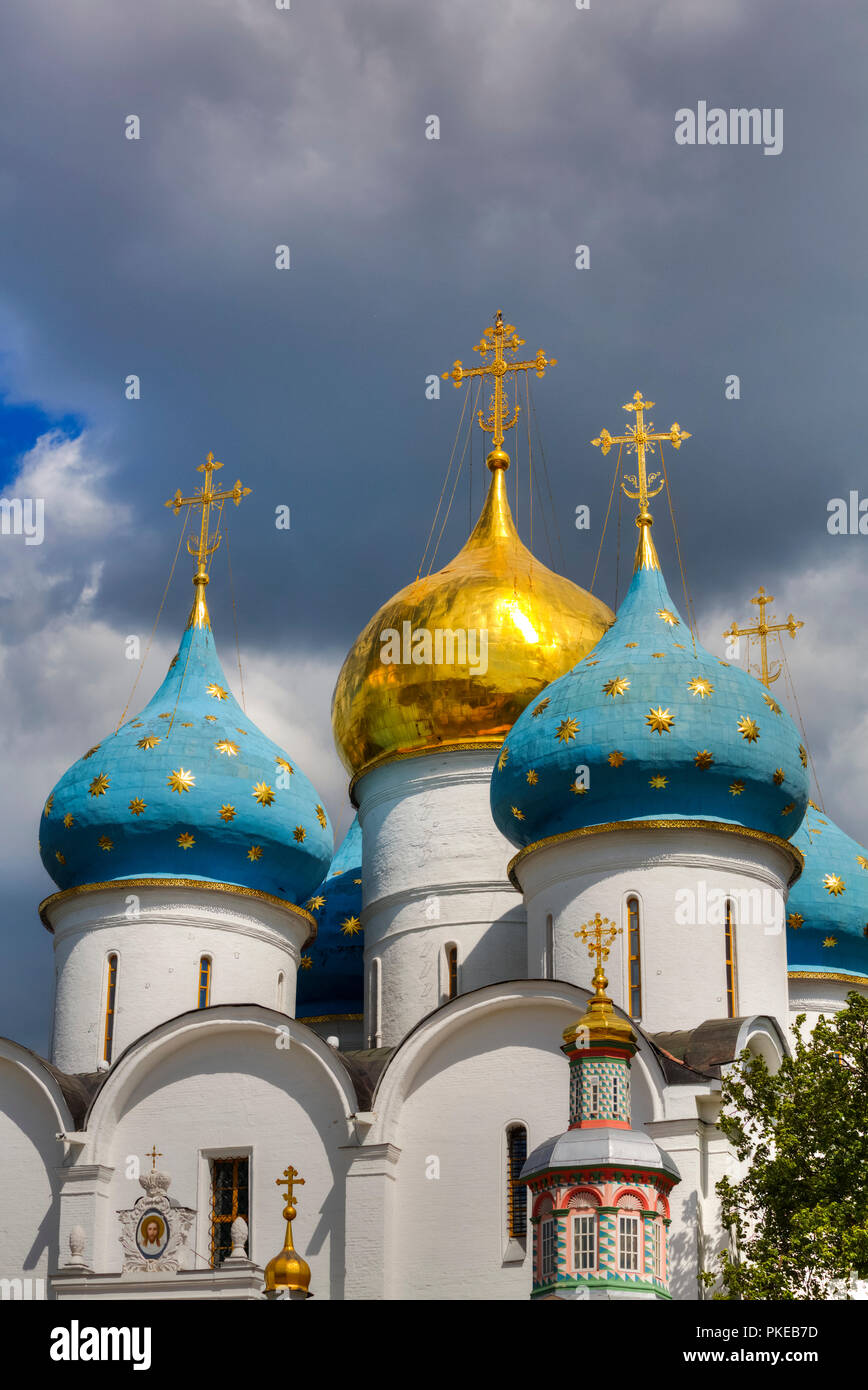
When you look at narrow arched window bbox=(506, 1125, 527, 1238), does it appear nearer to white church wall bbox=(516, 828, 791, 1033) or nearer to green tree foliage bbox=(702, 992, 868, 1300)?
white church wall bbox=(516, 828, 791, 1033)

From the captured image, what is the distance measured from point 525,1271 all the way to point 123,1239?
11.7 feet

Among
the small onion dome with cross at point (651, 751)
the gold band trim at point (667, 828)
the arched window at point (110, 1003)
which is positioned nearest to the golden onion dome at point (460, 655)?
the small onion dome with cross at point (651, 751)

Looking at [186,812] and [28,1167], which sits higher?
[186,812]

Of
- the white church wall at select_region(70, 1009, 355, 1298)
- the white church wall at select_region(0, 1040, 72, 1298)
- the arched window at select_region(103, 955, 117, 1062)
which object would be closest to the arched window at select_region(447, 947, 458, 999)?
the white church wall at select_region(70, 1009, 355, 1298)

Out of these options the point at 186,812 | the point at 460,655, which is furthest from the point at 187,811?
the point at 460,655

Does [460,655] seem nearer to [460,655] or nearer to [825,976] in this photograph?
[460,655]

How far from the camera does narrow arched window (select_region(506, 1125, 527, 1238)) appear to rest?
610 inches

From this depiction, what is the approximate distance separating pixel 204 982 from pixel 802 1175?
23.2 feet

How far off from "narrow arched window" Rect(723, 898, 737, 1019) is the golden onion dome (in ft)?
12.7

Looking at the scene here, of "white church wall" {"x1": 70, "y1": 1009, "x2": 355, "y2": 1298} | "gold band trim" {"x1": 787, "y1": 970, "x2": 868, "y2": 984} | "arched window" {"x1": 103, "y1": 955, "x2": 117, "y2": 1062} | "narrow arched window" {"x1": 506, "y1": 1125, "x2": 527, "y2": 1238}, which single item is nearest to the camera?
"narrow arched window" {"x1": 506, "y1": 1125, "x2": 527, "y2": 1238}

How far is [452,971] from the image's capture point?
763 inches

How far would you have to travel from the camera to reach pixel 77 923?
62.4 ft

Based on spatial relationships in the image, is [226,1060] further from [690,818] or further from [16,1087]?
[690,818]
